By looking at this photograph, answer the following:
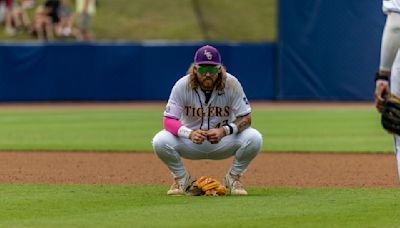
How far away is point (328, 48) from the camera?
2617 cm

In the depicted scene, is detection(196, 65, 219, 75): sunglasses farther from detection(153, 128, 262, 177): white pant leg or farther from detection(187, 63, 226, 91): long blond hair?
detection(153, 128, 262, 177): white pant leg

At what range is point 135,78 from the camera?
89.8ft

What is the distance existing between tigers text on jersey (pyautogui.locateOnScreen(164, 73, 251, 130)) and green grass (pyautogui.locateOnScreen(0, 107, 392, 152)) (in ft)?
19.0

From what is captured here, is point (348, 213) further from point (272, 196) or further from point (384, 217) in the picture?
point (272, 196)

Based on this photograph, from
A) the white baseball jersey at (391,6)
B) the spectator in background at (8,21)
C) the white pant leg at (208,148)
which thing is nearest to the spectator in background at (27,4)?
the spectator in background at (8,21)

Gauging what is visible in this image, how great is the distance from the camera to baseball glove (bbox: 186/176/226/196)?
9.22 m

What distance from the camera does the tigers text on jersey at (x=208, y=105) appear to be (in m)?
9.17

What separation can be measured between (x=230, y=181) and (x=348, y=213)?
5.60 ft

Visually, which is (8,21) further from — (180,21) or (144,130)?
(144,130)

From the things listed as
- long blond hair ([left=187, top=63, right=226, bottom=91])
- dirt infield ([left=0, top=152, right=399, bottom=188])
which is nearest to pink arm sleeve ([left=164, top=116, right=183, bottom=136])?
long blond hair ([left=187, top=63, right=226, bottom=91])

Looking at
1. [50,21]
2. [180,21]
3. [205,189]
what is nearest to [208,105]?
[205,189]

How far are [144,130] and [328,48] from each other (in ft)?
28.7

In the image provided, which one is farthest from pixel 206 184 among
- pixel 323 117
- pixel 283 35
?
pixel 283 35

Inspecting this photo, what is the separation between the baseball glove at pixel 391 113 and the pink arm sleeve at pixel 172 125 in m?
2.52
